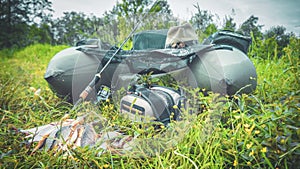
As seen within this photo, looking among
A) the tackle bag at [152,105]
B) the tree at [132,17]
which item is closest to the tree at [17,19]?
the tree at [132,17]

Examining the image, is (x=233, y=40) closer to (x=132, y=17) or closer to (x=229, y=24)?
(x=132, y=17)

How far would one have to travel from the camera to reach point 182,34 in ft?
5.64

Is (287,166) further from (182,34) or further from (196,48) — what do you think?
(182,34)

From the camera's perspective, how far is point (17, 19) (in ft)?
20.5

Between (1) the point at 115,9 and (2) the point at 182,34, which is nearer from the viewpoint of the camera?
(2) the point at 182,34

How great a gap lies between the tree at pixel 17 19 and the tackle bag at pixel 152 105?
15.4 ft

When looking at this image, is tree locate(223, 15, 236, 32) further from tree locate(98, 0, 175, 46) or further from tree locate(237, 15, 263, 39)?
tree locate(98, 0, 175, 46)

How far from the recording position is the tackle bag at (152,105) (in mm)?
1377

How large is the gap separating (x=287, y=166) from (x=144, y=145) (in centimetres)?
63

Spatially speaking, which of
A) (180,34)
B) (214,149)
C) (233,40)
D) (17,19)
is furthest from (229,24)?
(17,19)

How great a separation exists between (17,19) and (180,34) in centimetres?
585

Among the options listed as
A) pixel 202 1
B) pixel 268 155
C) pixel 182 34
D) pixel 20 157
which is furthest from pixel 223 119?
pixel 20 157

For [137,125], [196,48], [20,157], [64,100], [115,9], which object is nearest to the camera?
[20,157]

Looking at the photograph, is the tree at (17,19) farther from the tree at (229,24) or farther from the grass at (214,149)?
the grass at (214,149)
